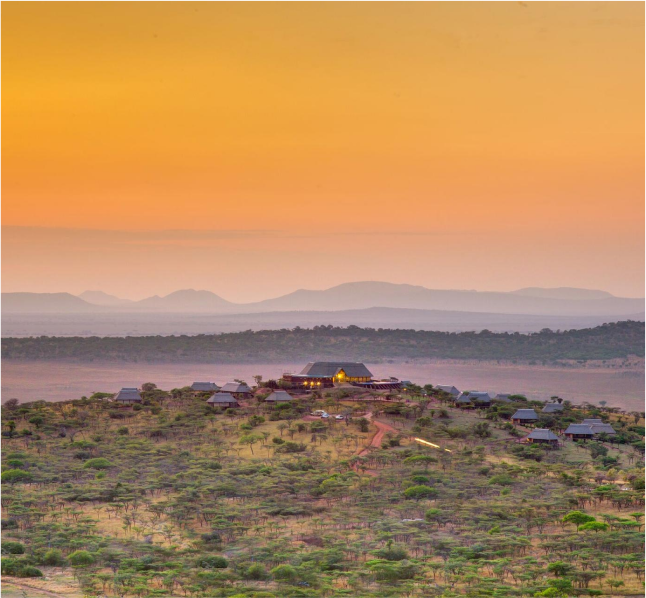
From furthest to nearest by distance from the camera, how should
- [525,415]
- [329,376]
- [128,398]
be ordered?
[329,376]
[128,398]
[525,415]

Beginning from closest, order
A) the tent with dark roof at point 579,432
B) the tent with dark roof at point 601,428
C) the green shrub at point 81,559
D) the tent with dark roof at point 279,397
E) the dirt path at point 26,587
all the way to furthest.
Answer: the dirt path at point 26,587
the green shrub at point 81,559
the tent with dark roof at point 579,432
the tent with dark roof at point 601,428
the tent with dark roof at point 279,397

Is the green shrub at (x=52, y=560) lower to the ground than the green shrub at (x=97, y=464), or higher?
lower

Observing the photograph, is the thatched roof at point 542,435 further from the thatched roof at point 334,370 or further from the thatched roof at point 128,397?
the thatched roof at point 128,397

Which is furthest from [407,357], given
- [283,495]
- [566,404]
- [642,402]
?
[283,495]

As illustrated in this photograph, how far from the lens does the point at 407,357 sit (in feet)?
643

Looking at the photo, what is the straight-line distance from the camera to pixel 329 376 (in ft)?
310

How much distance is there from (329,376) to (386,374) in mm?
56205

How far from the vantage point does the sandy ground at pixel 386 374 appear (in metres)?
126

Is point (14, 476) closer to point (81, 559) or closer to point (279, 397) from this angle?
point (81, 559)

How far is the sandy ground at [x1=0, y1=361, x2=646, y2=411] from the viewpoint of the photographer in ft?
412

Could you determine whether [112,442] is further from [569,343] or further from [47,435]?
[569,343]

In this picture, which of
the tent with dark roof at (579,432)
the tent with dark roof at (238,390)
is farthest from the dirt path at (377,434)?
the tent with dark roof at (238,390)

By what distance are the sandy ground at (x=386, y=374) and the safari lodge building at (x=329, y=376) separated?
114 feet

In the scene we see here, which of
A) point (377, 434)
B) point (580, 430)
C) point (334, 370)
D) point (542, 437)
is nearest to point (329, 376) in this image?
point (334, 370)
